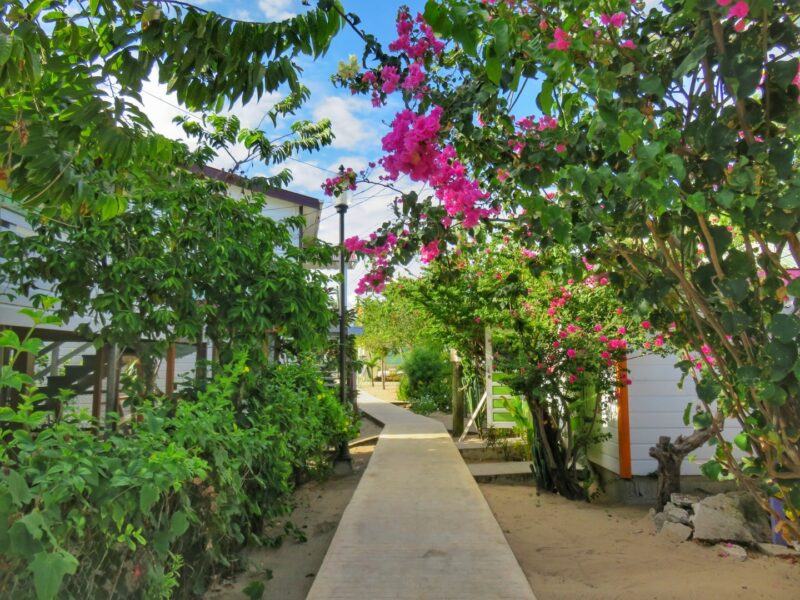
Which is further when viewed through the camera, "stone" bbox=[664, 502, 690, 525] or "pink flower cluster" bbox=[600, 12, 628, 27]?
"stone" bbox=[664, 502, 690, 525]

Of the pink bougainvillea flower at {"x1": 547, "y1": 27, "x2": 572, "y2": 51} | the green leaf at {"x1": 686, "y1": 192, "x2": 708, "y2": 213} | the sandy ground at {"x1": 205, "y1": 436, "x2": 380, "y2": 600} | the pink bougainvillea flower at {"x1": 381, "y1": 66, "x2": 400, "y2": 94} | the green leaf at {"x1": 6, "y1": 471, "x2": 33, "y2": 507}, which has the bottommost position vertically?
the sandy ground at {"x1": 205, "y1": 436, "x2": 380, "y2": 600}

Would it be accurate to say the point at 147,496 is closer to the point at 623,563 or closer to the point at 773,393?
the point at 773,393

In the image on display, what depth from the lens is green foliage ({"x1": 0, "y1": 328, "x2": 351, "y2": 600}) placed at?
1.71 m

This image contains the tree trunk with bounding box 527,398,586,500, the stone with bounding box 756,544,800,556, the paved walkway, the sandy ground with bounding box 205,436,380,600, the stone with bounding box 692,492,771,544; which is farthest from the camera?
the tree trunk with bounding box 527,398,586,500

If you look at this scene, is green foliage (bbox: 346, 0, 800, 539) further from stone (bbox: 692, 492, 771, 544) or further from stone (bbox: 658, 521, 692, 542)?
stone (bbox: 658, 521, 692, 542)

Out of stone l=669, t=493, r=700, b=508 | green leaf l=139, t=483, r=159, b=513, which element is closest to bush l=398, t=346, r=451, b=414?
stone l=669, t=493, r=700, b=508

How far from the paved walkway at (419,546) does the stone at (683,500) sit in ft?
6.39

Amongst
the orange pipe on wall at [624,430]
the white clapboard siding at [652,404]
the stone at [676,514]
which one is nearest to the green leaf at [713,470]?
the stone at [676,514]

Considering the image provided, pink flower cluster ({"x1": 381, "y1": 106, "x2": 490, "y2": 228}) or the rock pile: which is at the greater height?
pink flower cluster ({"x1": 381, "y1": 106, "x2": 490, "y2": 228})

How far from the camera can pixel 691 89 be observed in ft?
7.59

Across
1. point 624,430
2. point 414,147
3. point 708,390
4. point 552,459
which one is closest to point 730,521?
point 624,430

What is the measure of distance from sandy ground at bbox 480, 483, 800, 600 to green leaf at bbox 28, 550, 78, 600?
9.99ft

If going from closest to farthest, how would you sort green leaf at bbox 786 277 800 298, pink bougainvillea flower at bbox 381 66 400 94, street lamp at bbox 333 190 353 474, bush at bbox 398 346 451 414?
green leaf at bbox 786 277 800 298, pink bougainvillea flower at bbox 381 66 400 94, street lamp at bbox 333 190 353 474, bush at bbox 398 346 451 414

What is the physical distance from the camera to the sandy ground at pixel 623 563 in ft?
12.5
